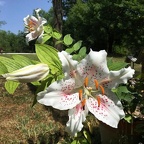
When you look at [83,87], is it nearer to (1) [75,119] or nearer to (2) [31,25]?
(1) [75,119]

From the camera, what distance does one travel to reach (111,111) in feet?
2.04

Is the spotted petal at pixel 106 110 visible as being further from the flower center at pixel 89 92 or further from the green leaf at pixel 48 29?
the green leaf at pixel 48 29

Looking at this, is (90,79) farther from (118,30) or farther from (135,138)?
(118,30)

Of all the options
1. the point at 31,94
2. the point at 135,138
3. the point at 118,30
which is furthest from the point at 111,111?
the point at 118,30

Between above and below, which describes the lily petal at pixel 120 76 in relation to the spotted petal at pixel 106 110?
above

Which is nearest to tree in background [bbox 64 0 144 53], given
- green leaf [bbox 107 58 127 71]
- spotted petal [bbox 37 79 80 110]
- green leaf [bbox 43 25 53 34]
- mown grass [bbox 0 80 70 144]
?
mown grass [bbox 0 80 70 144]

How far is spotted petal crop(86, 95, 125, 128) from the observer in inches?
24.2

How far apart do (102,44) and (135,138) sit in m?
19.6

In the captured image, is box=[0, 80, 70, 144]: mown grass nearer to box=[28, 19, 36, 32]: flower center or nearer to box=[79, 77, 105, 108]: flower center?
box=[28, 19, 36, 32]: flower center

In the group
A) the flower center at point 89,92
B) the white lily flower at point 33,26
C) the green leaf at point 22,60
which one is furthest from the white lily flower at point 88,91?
the white lily flower at point 33,26

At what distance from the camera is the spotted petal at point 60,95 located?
57cm

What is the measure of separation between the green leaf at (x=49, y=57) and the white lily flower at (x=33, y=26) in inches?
10.3

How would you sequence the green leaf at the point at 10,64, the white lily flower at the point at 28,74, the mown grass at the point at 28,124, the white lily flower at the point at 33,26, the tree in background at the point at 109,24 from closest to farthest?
the white lily flower at the point at 28,74
the green leaf at the point at 10,64
the white lily flower at the point at 33,26
the mown grass at the point at 28,124
the tree in background at the point at 109,24

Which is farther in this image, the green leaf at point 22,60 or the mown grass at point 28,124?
the mown grass at point 28,124
